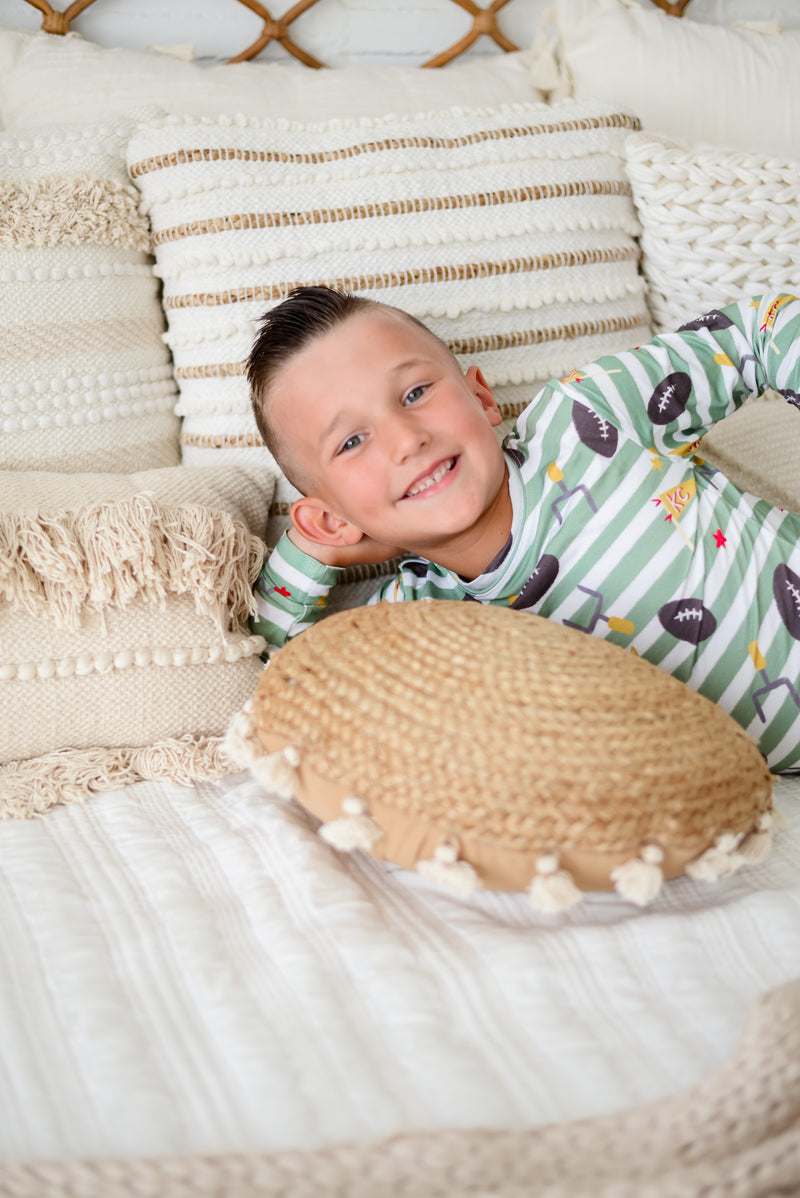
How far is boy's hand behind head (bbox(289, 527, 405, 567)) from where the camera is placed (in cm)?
108

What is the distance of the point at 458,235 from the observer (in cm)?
117

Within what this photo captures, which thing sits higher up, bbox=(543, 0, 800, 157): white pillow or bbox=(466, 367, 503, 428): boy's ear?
bbox=(543, 0, 800, 157): white pillow

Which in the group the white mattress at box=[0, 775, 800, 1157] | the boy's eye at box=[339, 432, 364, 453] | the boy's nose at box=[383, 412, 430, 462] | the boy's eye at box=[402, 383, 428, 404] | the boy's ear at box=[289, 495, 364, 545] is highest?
the boy's eye at box=[402, 383, 428, 404]

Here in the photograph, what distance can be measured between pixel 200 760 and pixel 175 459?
18.2 inches

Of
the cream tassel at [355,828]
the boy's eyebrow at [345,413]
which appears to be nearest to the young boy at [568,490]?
the boy's eyebrow at [345,413]

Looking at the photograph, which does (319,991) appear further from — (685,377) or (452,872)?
(685,377)

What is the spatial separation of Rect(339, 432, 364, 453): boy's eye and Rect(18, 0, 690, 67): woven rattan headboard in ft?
2.89

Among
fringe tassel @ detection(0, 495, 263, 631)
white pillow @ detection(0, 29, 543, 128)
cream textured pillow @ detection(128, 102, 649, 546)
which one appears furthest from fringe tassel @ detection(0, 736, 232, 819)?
white pillow @ detection(0, 29, 543, 128)

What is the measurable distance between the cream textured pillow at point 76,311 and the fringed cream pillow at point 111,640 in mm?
166

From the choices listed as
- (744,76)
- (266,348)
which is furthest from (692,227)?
(266,348)

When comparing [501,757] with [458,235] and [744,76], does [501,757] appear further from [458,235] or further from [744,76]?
[744,76]

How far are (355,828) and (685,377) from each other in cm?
64

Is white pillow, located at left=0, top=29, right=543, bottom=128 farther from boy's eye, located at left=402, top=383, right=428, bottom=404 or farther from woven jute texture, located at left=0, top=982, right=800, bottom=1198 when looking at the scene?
woven jute texture, located at left=0, top=982, right=800, bottom=1198

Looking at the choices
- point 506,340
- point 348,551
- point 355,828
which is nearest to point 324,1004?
point 355,828
